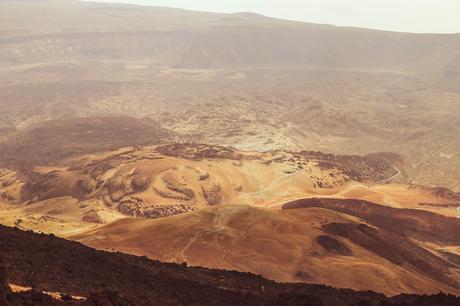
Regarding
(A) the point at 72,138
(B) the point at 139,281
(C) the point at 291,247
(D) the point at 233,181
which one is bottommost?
(A) the point at 72,138

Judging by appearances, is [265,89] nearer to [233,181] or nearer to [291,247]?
[233,181]

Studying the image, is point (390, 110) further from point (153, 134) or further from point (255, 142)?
point (153, 134)

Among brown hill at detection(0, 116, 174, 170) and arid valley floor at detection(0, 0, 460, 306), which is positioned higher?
arid valley floor at detection(0, 0, 460, 306)

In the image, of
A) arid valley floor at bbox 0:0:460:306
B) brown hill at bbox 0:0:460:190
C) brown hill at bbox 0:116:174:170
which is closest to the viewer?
arid valley floor at bbox 0:0:460:306

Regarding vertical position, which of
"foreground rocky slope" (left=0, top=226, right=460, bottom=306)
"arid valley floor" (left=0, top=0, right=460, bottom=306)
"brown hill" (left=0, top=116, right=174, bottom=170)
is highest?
"foreground rocky slope" (left=0, top=226, right=460, bottom=306)

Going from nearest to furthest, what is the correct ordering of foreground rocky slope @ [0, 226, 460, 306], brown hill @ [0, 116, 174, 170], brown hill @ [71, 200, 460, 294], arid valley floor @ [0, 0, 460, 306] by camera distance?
foreground rocky slope @ [0, 226, 460, 306]
arid valley floor @ [0, 0, 460, 306]
brown hill @ [71, 200, 460, 294]
brown hill @ [0, 116, 174, 170]

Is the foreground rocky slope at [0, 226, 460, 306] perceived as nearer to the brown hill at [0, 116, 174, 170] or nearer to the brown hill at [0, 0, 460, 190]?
the brown hill at [0, 116, 174, 170]

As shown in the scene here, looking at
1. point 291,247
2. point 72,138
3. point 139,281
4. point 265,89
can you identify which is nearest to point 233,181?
point 291,247

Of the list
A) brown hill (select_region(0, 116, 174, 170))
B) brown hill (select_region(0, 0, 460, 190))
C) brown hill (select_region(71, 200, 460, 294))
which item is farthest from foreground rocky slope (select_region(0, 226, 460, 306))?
brown hill (select_region(0, 0, 460, 190))

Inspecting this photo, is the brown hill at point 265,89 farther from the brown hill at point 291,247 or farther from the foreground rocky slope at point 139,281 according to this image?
the foreground rocky slope at point 139,281
